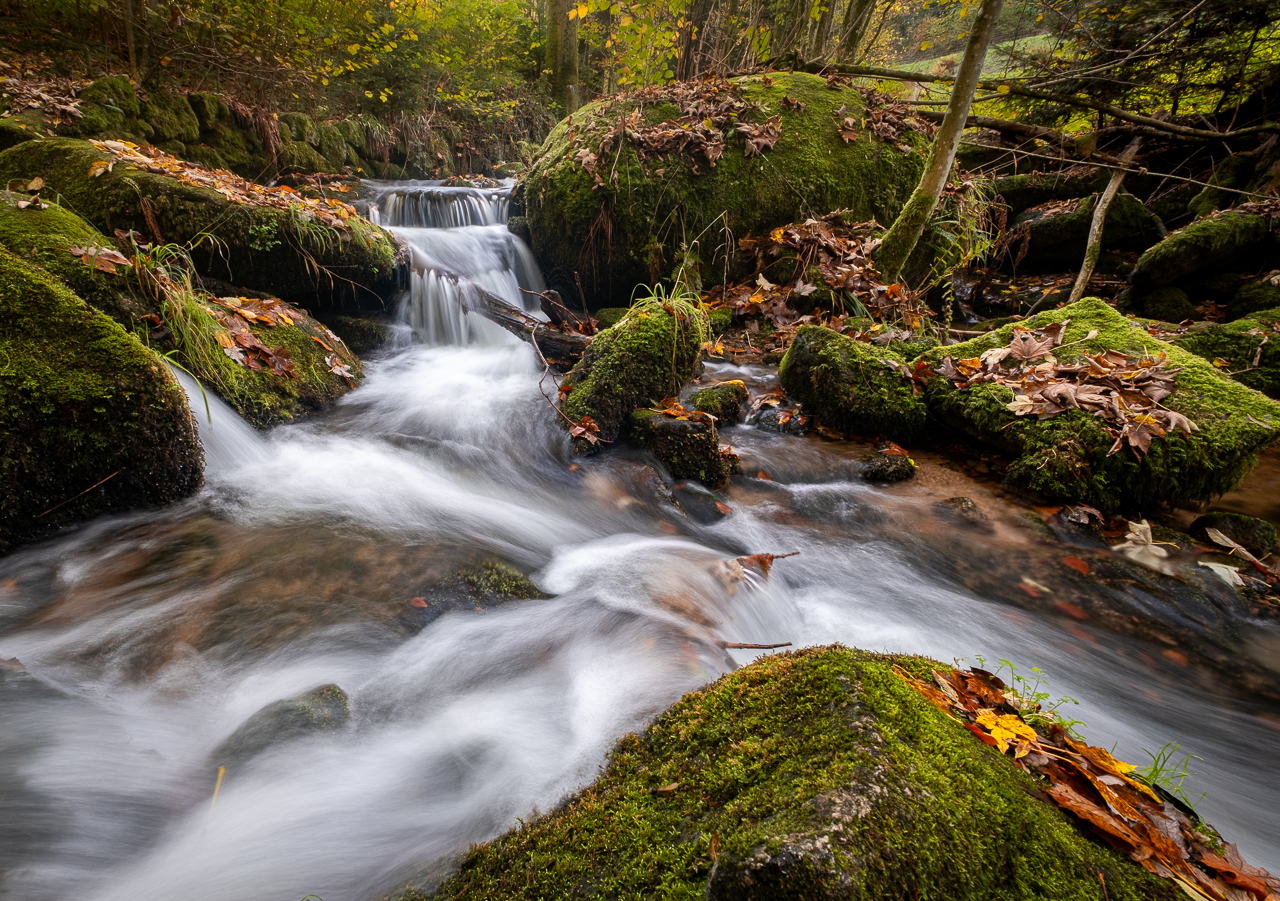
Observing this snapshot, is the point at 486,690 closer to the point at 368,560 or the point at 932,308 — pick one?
the point at 368,560

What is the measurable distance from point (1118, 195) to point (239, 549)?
12.1 metres

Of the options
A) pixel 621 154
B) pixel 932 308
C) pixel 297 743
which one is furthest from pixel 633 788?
pixel 932 308

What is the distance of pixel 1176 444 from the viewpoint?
12.0 ft

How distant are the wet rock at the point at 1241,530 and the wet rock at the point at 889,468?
174 centimetres

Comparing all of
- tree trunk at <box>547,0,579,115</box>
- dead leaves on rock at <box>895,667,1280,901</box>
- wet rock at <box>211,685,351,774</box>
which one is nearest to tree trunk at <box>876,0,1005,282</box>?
dead leaves on rock at <box>895,667,1280,901</box>

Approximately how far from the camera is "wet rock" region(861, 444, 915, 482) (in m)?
4.42

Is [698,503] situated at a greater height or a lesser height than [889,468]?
lesser

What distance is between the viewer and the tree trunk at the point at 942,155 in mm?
4797

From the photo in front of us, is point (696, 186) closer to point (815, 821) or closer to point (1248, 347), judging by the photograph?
point (1248, 347)

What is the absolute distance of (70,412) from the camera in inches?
105

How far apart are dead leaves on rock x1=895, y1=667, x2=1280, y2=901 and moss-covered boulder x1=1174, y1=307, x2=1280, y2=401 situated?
18.1 feet

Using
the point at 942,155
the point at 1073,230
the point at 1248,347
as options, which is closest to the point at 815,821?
the point at 942,155

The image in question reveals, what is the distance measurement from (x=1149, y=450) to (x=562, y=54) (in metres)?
15.4

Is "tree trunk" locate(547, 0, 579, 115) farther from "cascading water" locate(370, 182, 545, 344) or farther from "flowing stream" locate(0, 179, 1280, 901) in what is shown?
"flowing stream" locate(0, 179, 1280, 901)
